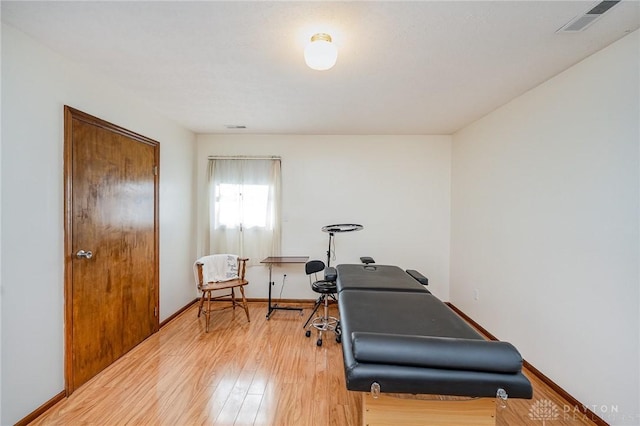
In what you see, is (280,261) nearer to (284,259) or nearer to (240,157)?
(284,259)

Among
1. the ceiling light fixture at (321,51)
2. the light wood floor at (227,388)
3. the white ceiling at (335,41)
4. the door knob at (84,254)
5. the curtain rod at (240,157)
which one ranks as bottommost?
the light wood floor at (227,388)

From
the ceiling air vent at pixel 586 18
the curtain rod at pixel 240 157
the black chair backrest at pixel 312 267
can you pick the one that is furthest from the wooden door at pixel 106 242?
the ceiling air vent at pixel 586 18

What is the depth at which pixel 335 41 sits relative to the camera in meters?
1.63

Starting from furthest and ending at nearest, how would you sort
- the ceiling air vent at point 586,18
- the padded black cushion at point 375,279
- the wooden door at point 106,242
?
1. the padded black cushion at point 375,279
2. the wooden door at point 106,242
3. the ceiling air vent at point 586,18

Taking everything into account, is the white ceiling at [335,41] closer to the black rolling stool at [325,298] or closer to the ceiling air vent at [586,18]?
the ceiling air vent at [586,18]

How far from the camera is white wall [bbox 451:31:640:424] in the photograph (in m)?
1.54

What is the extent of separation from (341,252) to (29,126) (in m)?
3.14

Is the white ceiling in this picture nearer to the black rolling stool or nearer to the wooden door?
the wooden door

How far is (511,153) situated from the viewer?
2459 mm

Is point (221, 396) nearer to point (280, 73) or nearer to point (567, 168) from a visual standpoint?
point (280, 73)

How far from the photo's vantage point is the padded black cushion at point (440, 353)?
3.75ft

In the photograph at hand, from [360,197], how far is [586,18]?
260 cm

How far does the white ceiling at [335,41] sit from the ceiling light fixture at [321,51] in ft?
0.14

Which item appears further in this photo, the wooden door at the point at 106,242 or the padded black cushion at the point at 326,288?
the padded black cushion at the point at 326,288
